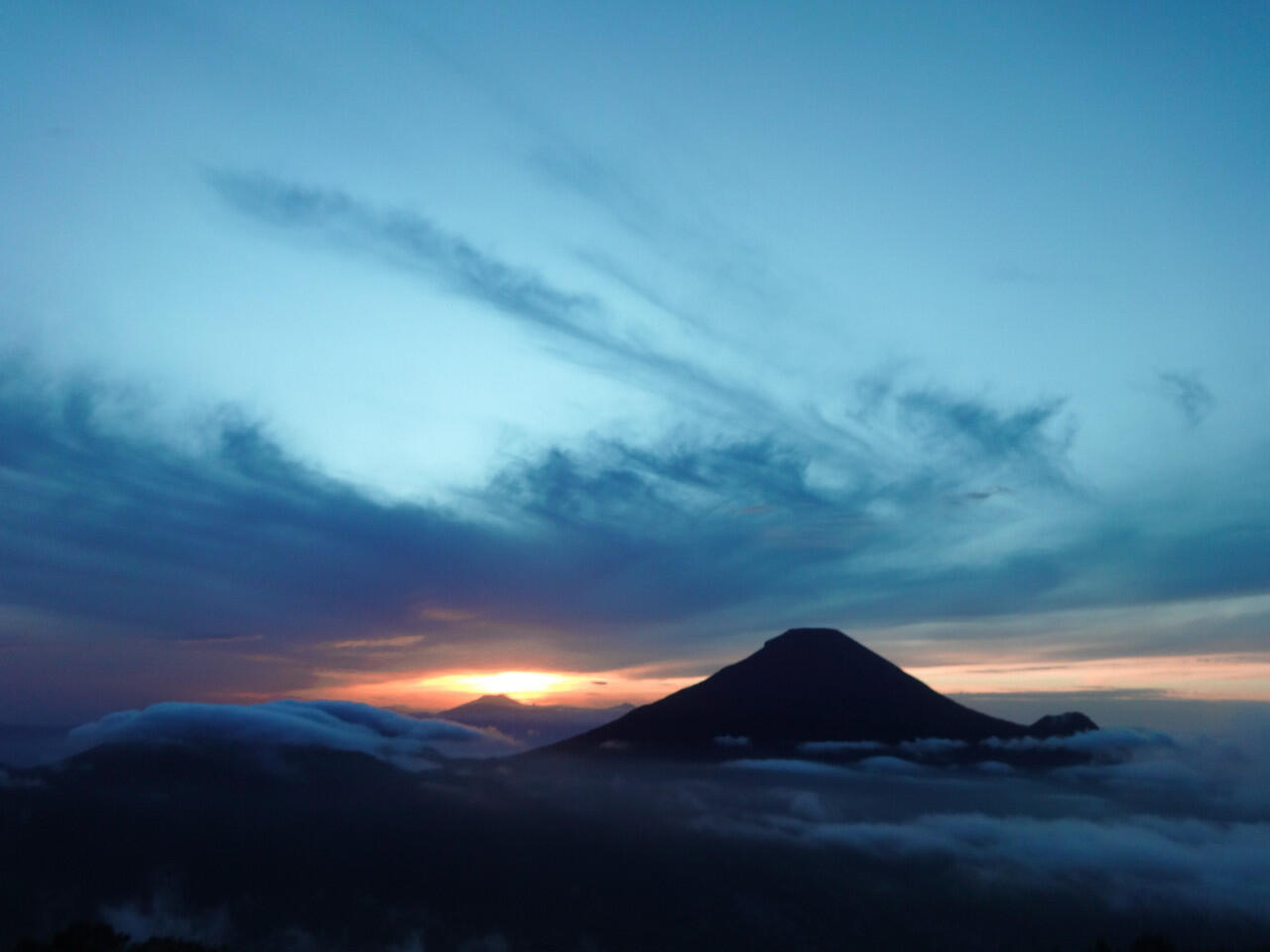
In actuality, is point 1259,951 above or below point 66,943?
below

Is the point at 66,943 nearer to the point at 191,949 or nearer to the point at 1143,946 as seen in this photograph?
the point at 191,949

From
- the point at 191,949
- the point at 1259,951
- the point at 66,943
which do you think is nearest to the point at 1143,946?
the point at 1259,951

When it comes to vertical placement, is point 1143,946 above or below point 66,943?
below

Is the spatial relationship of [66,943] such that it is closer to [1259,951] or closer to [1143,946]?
[1143,946]

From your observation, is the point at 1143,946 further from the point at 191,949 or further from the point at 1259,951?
the point at 191,949

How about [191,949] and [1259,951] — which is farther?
[1259,951]

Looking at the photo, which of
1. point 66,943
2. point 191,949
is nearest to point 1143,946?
point 191,949

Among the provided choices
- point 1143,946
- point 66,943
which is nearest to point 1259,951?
point 1143,946

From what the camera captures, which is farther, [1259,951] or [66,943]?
[1259,951]
